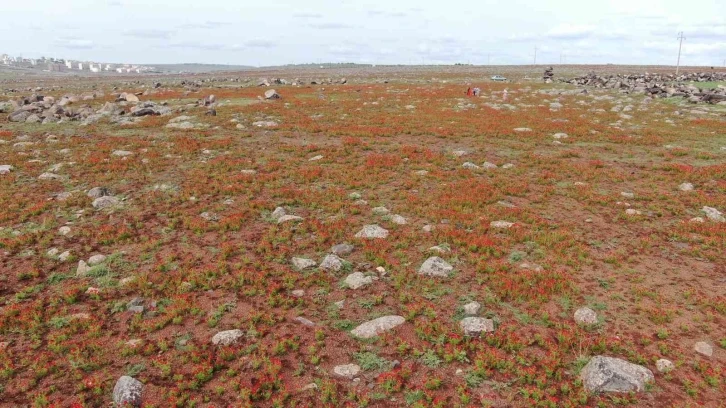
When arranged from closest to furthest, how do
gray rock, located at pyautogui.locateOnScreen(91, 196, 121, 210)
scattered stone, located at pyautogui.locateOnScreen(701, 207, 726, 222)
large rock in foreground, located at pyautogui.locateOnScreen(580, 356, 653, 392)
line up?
large rock in foreground, located at pyautogui.locateOnScreen(580, 356, 653, 392) < scattered stone, located at pyautogui.locateOnScreen(701, 207, 726, 222) < gray rock, located at pyautogui.locateOnScreen(91, 196, 121, 210)

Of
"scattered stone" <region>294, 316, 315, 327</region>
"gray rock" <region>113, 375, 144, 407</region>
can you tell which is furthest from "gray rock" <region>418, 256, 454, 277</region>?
"gray rock" <region>113, 375, 144, 407</region>

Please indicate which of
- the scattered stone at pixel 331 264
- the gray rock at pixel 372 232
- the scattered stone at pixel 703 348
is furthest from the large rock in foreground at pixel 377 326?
the scattered stone at pixel 703 348

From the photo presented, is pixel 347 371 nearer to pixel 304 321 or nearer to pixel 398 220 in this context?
pixel 304 321

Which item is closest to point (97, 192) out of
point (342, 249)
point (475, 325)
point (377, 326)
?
→ point (342, 249)

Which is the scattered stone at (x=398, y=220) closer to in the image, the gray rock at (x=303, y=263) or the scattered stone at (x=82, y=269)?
the gray rock at (x=303, y=263)

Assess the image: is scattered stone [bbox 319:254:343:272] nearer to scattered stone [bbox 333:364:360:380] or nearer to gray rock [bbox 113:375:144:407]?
scattered stone [bbox 333:364:360:380]
